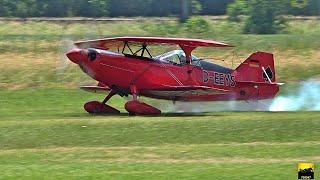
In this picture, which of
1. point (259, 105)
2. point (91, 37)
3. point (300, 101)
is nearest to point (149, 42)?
point (259, 105)

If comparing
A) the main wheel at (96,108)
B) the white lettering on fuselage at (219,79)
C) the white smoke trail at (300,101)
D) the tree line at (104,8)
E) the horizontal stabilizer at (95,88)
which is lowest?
the tree line at (104,8)

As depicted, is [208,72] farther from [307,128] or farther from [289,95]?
[307,128]

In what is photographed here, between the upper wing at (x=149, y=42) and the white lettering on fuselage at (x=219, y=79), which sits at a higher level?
the upper wing at (x=149, y=42)

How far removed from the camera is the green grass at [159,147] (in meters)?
17.7

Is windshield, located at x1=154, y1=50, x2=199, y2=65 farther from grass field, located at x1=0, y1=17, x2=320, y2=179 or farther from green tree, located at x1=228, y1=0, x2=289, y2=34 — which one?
green tree, located at x1=228, y1=0, x2=289, y2=34

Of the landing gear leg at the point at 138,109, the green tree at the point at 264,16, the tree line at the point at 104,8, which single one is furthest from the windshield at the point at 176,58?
the tree line at the point at 104,8

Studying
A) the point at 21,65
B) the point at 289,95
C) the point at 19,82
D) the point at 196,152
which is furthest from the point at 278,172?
the point at 21,65

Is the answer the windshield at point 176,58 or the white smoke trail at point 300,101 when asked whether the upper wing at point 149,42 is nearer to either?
the windshield at point 176,58

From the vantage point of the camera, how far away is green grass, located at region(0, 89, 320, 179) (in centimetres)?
1767

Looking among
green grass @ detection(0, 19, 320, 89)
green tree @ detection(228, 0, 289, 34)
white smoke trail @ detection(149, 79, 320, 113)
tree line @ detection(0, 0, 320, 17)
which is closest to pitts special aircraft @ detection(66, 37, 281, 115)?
white smoke trail @ detection(149, 79, 320, 113)

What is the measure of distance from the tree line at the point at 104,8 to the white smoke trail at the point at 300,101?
119 ft

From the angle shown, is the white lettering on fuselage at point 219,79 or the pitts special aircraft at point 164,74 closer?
the pitts special aircraft at point 164,74

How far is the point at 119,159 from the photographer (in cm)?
1981

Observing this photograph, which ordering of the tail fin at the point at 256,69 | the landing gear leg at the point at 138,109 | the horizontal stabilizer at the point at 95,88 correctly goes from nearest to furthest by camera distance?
the landing gear leg at the point at 138,109, the horizontal stabilizer at the point at 95,88, the tail fin at the point at 256,69
